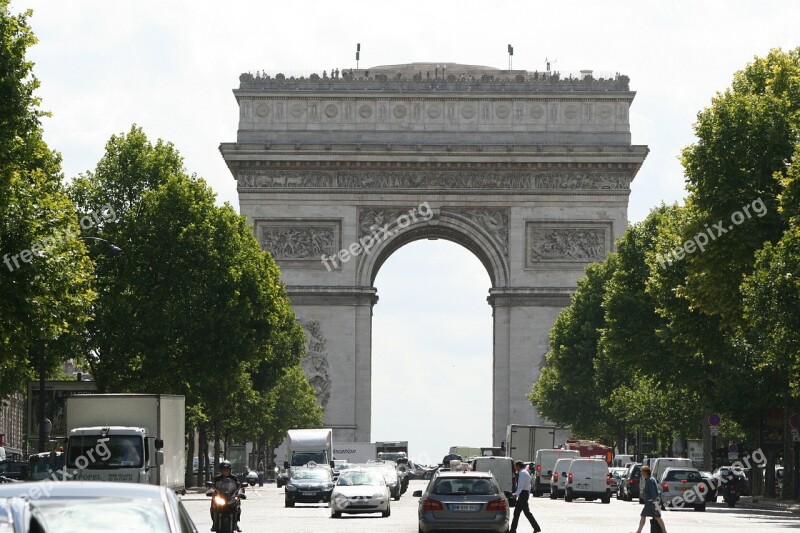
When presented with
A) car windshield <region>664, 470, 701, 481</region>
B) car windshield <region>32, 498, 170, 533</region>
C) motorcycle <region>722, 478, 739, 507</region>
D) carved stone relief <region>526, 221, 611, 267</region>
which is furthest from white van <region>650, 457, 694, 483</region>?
car windshield <region>32, 498, 170, 533</region>

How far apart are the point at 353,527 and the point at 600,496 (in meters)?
26.8

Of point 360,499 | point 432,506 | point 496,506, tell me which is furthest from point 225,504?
point 360,499

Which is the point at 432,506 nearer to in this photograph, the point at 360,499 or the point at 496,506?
the point at 496,506

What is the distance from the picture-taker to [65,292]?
40.3 metres

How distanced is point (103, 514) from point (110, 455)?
30139 mm

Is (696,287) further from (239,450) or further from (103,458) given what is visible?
(239,450)

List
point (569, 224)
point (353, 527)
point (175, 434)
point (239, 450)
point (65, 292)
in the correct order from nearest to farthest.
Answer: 1. point (353, 527)
2. point (65, 292)
3. point (175, 434)
4. point (569, 224)
5. point (239, 450)

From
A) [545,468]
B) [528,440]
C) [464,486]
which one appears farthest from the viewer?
[528,440]

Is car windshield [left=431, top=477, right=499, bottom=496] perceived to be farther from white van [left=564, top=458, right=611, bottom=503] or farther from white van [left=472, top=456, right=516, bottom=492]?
white van [left=564, top=458, right=611, bottom=503]

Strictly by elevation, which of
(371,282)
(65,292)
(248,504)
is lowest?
(248,504)

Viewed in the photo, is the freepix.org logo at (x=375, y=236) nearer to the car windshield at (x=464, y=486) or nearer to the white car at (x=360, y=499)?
the white car at (x=360, y=499)

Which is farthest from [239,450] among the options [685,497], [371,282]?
[685,497]

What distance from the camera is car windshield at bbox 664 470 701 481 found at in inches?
2170

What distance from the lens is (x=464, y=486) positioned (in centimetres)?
3269
